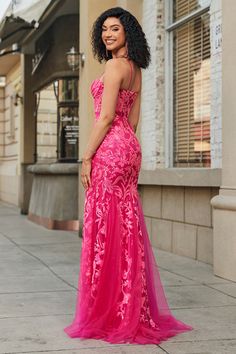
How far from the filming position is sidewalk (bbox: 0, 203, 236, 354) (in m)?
3.98

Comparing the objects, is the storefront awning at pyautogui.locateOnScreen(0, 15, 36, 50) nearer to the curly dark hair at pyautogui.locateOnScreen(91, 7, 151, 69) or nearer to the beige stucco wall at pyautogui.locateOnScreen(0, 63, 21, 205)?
the beige stucco wall at pyautogui.locateOnScreen(0, 63, 21, 205)

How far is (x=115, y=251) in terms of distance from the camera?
4.23 meters

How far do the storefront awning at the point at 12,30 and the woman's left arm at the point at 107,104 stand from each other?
8140 millimetres

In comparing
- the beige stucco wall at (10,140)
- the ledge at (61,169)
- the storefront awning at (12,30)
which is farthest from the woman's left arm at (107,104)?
the beige stucco wall at (10,140)

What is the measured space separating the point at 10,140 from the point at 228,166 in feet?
54.4

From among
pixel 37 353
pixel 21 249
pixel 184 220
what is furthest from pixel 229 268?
pixel 21 249

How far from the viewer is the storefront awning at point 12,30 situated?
12.7 m

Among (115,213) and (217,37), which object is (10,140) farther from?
(115,213)

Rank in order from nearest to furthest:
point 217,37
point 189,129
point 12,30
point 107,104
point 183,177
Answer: point 107,104 → point 217,37 → point 183,177 → point 189,129 → point 12,30

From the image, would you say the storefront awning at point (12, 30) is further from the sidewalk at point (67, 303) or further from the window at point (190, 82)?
the sidewalk at point (67, 303)

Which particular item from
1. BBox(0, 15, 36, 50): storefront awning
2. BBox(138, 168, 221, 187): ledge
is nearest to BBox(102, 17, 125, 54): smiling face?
BBox(138, 168, 221, 187): ledge

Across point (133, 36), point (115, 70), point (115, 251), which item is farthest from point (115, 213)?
point (133, 36)

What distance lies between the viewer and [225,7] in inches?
251

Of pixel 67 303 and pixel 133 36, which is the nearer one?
pixel 133 36
